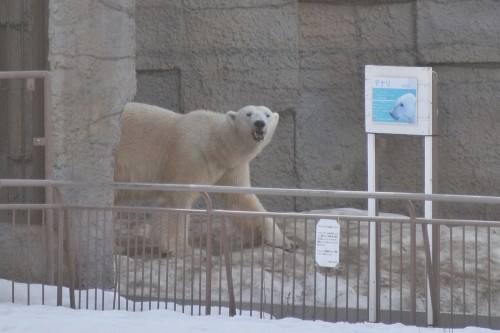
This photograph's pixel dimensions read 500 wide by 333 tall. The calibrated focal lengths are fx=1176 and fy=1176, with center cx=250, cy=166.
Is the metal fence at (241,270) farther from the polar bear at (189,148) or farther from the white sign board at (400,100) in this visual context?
the polar bear at (189,148)

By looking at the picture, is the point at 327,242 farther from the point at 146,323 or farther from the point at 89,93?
the point at 89,93

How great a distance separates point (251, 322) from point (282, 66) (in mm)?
4826

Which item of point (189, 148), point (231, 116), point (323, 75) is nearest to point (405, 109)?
point (231, 116)

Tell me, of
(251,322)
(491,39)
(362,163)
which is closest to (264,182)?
(362,163)

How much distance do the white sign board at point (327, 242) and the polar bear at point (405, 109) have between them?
126 cm

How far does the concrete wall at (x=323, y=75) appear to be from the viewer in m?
11.2

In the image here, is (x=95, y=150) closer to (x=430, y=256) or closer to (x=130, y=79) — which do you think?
(x=130, y=79)

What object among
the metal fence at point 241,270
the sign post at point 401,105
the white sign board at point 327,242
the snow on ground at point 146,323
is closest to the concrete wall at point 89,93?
the metal fence at point 241,270

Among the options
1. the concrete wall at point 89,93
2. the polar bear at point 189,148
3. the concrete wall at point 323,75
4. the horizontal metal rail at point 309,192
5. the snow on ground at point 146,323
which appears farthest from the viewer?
the concrete wall at point 323,75

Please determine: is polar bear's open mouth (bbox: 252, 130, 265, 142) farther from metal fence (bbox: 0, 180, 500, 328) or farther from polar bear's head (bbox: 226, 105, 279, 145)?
metal fence (bbox: 0, 180, 500, 328)

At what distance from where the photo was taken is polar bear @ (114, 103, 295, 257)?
400 inches

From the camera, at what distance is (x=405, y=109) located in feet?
26.0

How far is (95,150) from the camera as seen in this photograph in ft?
27.3

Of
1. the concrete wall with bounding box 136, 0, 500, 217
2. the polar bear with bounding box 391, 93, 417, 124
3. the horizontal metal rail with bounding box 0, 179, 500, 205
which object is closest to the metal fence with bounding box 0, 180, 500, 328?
the horizontal metal rail with bounding box 0, 179, 500, 205
